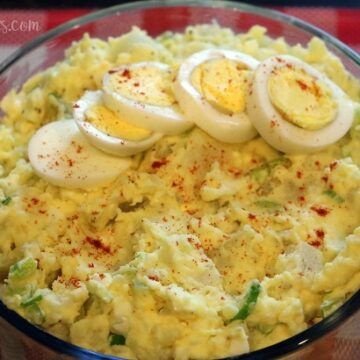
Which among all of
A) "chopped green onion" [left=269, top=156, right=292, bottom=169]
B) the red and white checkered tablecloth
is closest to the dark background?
the red and white checkered tablecloth

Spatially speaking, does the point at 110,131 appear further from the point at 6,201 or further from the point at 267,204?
the point at 267,204

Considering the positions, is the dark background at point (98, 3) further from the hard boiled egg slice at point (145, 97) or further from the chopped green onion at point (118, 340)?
the chopped green onion at point (118, 340)

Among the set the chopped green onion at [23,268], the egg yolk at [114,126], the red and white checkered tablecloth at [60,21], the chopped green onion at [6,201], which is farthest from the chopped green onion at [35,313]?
the red and white checkered tablecloth at [60,21]

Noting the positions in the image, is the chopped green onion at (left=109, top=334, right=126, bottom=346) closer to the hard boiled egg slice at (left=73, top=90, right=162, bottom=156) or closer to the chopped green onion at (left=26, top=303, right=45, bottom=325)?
the chopped green onion at (left=26, top=303, right=45, bottom=325)

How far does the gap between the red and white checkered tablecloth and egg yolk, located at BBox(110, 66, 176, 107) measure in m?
0.96

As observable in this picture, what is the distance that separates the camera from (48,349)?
76.8 inches

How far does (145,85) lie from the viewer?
263 centimetres

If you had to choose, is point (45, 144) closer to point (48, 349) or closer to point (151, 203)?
point (151, 203)

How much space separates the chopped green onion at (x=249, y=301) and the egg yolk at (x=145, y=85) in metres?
0.83

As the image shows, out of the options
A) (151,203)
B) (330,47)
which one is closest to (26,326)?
(151,203)

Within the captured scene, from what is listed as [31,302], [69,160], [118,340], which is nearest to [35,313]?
[31,302]

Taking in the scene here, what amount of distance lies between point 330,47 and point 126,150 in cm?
110

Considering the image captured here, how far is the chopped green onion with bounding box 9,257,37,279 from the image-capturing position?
7.07 ft

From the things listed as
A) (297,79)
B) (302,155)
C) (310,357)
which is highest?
(297,79)
